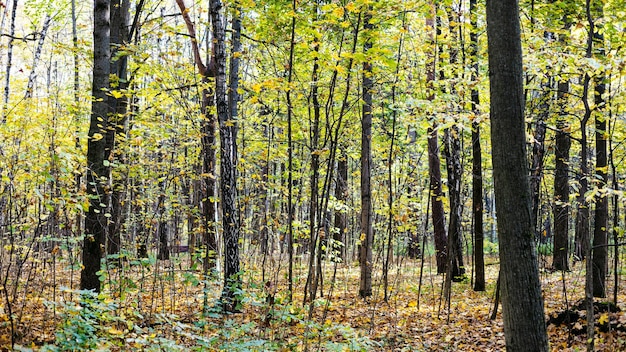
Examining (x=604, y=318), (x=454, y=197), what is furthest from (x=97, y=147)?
(x=604, y=318)

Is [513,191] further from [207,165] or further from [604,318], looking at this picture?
[207,165]

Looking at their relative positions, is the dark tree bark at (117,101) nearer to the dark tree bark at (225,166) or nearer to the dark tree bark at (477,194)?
the dark tree bark at (225,166)

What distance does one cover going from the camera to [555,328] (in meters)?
7.15

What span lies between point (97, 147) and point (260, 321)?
3383mm

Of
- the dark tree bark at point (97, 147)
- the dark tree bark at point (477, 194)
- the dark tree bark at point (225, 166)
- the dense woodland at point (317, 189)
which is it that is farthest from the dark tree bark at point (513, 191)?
the dark tree bark at point (477, 194)

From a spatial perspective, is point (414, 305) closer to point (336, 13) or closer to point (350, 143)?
point (350, 143)

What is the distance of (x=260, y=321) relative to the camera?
245 inches

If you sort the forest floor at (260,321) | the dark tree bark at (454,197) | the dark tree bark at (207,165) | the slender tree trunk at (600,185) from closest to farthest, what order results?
1. the forest floor at (260,321)
2. the slender tree trunk at (600,185)
3. the dark tree bark at (207,165)
4. the dark tree bark at (454,197)

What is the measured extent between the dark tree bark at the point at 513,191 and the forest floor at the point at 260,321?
2035mm

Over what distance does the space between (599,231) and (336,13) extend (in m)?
6.80

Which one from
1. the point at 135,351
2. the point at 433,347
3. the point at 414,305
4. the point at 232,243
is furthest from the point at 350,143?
the point at 135,351

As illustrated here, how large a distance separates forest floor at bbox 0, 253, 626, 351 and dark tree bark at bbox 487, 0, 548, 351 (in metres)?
2.03

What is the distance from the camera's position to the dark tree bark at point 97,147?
21.3 ft

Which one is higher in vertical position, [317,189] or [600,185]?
[600,185]
